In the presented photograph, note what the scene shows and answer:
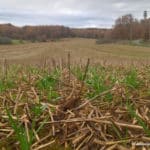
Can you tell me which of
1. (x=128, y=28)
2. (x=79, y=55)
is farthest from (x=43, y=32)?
(x=79, y=55)

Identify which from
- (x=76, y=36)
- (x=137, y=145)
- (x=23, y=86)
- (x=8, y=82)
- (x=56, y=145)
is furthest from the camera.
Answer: (x=76, y=36)

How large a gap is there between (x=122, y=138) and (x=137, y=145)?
0.11 m

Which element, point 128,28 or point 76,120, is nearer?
point 76,120

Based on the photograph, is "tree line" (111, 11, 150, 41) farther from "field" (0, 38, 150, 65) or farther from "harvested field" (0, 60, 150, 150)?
"harvested field" (0, 60, 150, 150)

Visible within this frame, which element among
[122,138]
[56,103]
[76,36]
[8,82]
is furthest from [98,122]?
[76,36]

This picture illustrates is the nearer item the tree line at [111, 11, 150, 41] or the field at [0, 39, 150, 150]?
the field at [0, 39, 150, 150]

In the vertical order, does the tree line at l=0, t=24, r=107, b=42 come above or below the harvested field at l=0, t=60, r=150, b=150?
below

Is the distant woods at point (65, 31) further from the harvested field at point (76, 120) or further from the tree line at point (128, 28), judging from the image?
the harvested field at point (76, 120)

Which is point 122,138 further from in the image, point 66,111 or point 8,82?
point 8,82

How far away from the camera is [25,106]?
2.40 metres

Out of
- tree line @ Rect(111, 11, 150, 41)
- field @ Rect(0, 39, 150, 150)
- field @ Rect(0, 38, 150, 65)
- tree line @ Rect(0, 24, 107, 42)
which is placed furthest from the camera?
tree line @ Rect(0, 24, 107, 42)

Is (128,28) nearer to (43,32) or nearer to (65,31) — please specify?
(65,31)

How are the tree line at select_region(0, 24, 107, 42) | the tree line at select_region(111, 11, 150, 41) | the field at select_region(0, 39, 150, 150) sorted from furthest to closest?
1. the tree line at select_region(0, 24, 107, 42)
2. the tree line at select_region(111, 11, 150, 41)
3. the field at select_region(0, 39, 150, 150)

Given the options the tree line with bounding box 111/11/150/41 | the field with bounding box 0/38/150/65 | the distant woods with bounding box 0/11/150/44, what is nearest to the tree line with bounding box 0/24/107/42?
the distant woods with bounding box 0/11/150/44
